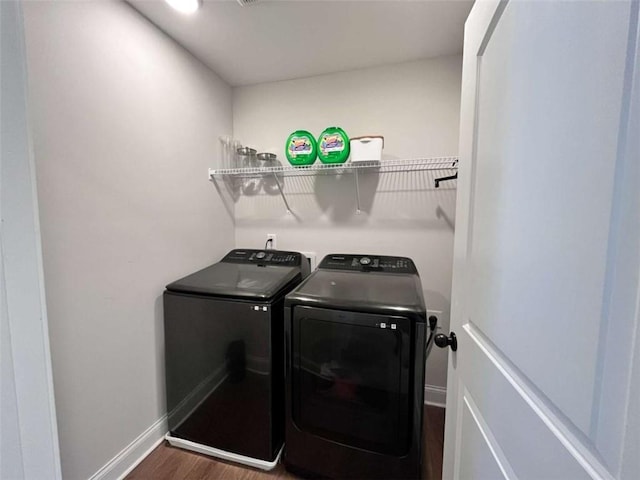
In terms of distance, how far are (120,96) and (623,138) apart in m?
1.86

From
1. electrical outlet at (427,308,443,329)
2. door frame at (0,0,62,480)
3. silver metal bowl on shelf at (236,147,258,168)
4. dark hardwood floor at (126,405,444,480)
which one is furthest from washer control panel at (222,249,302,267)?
door frame at (0,0,62,480)

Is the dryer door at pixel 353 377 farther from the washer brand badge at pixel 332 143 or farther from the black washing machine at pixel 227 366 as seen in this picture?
the washer brand badge at pixel 332 143

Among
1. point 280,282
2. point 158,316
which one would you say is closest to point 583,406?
point 280,282

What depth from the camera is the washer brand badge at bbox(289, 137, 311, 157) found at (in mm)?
1825

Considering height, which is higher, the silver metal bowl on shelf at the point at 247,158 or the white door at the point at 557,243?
the silver metal bowl on shelf at the point at 247,158

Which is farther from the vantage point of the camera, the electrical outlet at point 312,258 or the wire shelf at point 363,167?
the electrical outlet at point 312,258

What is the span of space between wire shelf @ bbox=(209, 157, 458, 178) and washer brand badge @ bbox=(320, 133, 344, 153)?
0.10 meters

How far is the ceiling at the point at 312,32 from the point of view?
138cm

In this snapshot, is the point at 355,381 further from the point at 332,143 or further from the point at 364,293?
the point at 332,143

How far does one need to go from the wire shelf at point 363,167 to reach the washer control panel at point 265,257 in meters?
0.62

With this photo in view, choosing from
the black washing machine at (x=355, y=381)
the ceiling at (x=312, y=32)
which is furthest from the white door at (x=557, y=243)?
the ceiling at (x=312, y=32)

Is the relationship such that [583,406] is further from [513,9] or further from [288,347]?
[288,347]

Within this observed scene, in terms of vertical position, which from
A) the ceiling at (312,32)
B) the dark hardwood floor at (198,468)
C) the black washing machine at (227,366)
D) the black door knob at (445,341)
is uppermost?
the ceiling at (312,32)

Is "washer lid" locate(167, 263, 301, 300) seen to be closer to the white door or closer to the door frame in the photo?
the door frame
